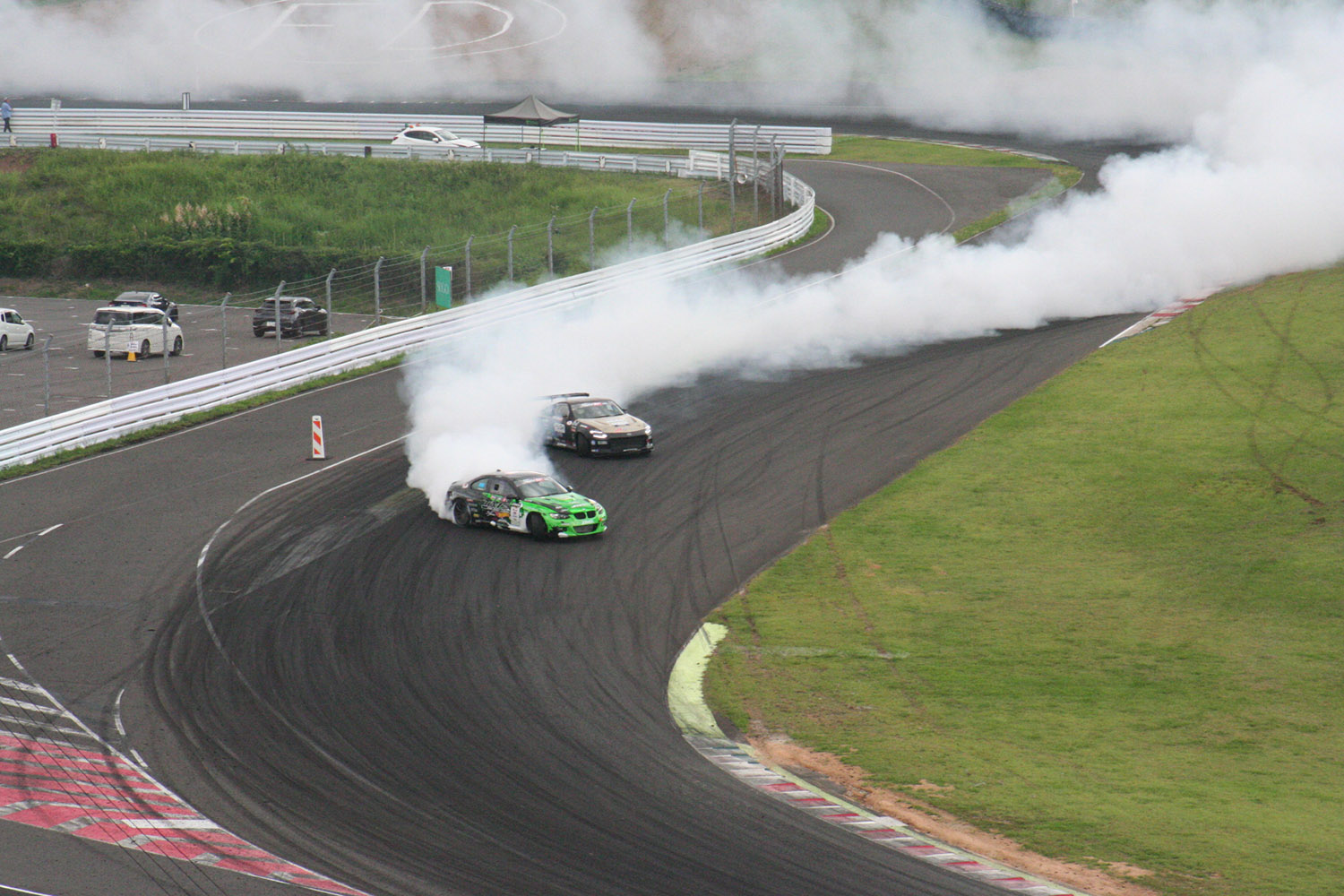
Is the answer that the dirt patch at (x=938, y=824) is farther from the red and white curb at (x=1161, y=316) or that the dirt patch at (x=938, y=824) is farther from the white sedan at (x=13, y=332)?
the white sedan at (x=13, y=332)

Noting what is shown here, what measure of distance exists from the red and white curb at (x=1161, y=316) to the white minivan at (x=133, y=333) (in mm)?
26416

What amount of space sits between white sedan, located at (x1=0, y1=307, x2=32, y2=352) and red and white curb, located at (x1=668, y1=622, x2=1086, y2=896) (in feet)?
101

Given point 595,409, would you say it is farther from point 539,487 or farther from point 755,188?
point 755,188

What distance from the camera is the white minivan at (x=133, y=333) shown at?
4025cm

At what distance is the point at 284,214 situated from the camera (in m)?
57.7

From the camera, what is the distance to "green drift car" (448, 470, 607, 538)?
2434 cm

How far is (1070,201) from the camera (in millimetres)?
48250

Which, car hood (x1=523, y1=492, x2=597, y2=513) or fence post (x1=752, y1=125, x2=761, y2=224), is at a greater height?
fence post (x1=752, y1=125, x2=761, y2=224)

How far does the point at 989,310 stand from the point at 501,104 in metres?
44.9

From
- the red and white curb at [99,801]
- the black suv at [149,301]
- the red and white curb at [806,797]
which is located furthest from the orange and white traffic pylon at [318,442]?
the black suv at [149,301]

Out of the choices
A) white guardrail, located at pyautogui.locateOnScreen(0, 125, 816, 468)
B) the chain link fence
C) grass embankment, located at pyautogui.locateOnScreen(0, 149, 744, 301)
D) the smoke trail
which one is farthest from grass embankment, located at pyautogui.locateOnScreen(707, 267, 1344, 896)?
grass embankment, located at pyautogui.locateOnScreen(0, 149, 744, 301)

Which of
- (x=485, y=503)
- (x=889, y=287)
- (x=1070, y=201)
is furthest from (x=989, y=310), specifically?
(x=485, y=503)

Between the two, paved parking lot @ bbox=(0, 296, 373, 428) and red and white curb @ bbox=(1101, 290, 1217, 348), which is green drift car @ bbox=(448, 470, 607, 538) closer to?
paved parking lot @ bbox=(0, 296, 373, 428)

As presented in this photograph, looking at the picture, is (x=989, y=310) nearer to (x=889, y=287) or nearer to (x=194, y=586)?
(x=889, y=287)
